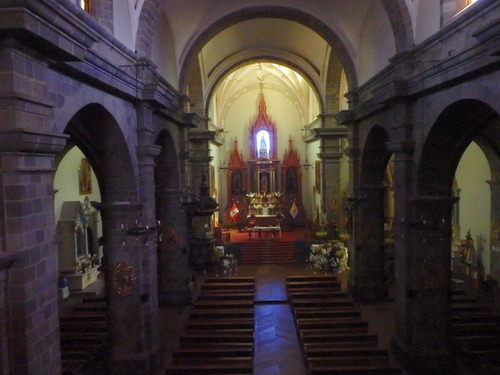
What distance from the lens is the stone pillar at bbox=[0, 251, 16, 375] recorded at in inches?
203

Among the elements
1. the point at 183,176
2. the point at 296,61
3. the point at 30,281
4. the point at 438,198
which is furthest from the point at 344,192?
the point at 30,281

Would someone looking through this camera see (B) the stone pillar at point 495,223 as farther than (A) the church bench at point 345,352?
Yes

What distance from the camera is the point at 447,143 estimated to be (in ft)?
32.0

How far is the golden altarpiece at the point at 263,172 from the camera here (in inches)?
1230

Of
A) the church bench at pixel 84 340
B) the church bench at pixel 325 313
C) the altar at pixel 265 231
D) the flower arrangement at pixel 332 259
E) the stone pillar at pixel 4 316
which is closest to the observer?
the stone pillar at pixel 4 316

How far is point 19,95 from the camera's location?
516cm

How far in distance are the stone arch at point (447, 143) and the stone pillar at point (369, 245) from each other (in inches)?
181

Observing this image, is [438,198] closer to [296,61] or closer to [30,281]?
[30,281]

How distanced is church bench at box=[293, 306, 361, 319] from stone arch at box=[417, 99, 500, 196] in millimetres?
4233

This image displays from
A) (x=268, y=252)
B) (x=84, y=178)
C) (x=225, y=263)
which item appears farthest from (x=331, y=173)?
(x=84, y=178)

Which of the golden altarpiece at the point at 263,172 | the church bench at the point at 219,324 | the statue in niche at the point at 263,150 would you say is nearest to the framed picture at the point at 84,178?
the church bench at the point at 219,324

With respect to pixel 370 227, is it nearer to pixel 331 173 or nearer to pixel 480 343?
pixel 480 343

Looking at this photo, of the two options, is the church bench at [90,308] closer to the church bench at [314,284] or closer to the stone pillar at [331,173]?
the church bench at [314,284]

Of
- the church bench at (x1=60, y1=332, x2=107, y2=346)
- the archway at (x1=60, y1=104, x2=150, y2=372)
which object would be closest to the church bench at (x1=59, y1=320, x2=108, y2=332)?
the church bench at (x1=60, y1=332, x2=107, y2=346)
